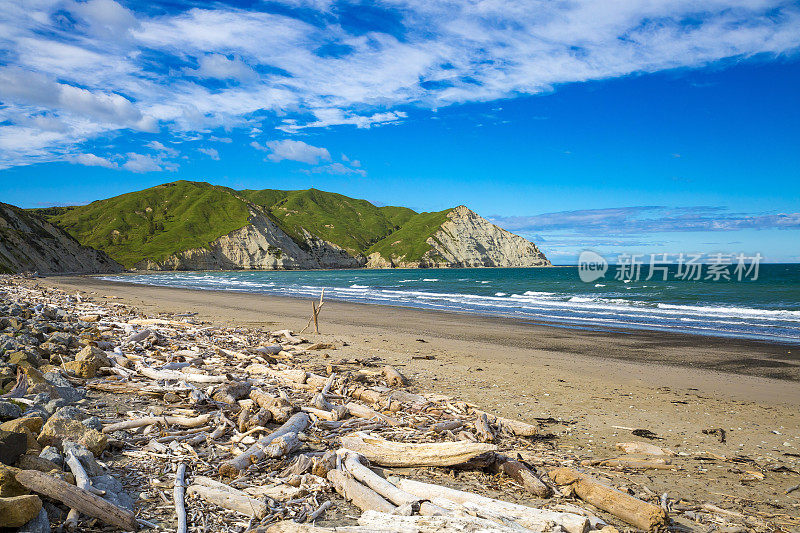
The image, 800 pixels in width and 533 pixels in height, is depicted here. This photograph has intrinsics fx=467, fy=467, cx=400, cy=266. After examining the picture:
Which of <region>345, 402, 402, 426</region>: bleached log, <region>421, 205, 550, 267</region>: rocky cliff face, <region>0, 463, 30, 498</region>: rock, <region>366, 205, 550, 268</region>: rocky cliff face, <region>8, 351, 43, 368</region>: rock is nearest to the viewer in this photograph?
<region>0, 463, 30, 498</region>: rock

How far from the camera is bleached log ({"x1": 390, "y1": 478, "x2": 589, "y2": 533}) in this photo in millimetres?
3529

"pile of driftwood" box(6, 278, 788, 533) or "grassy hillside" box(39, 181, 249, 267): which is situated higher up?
"grassy hillside" box(39, 181, 249, 267)

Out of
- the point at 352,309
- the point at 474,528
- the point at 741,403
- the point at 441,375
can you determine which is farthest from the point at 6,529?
the point at 352,309

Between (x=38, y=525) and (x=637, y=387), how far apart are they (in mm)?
10180

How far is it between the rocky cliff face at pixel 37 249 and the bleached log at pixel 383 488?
83.3 metres

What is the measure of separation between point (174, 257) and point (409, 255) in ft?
Answer: 275

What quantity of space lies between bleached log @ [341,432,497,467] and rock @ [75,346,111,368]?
5327 millimetres

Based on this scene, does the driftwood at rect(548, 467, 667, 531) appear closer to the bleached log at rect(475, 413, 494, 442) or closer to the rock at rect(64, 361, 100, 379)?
the bleached log at rect(475, 413, 494, 442)

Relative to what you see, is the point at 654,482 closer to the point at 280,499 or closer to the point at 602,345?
the point at 280,499

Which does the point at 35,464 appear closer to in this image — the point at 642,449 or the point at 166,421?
the point at 166,421

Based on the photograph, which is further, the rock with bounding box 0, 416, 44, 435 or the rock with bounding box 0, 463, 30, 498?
the rock with bounding box 0, 416, 44, 435

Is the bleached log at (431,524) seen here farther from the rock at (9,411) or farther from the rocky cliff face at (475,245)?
the rocky cliff face at (475,245)

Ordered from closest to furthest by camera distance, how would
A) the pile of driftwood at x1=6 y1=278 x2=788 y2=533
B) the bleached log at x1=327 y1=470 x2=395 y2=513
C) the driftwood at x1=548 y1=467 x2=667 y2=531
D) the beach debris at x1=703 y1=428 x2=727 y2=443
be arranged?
the pile of driftwood at x1=6 y1=278 x2=788 y2=533, the bleached log at x1=327 y1=470 x2=395 y2=513, the driftwood at x1=548 y1=467 x2=667 y2=531, the beach debris at x1=703 y1=428 x2=727 y2=443

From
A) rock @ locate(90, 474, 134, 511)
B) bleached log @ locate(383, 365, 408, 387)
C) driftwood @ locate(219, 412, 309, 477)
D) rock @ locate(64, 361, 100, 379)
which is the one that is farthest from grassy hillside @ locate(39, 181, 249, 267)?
rock @ locate(90, 474, 134, 511)
